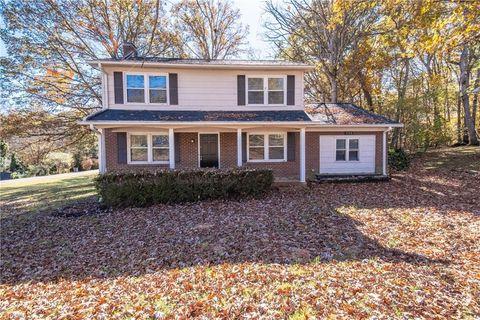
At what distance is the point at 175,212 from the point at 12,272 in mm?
3995

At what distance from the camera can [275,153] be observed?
13.3m

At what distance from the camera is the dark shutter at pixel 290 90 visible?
43.3ft

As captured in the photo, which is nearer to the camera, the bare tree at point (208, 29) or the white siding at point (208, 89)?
the white siding at point (208, 89)

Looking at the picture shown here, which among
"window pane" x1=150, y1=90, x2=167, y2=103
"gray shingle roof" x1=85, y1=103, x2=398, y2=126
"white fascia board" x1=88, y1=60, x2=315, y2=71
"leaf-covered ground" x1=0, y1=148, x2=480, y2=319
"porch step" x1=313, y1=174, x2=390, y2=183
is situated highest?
"white fascia board" x1=88, y1=60, x2=315, y2=71

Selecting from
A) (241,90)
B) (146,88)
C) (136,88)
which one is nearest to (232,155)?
(241,90)

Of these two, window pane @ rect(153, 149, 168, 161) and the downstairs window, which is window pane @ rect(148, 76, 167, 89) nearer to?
the downstairs window

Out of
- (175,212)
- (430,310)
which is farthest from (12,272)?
(430,310)

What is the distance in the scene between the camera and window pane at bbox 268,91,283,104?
13203 mm

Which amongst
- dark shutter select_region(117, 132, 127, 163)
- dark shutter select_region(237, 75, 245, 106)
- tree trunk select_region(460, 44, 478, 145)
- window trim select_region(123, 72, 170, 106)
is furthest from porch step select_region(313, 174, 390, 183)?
tree trunk select_region(460, 44, 478, 145)

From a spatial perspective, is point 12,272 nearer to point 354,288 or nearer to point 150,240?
point 150,240

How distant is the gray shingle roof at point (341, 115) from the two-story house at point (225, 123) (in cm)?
10

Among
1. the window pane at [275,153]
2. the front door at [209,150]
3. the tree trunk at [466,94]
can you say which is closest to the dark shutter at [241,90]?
the front door at [209,150]

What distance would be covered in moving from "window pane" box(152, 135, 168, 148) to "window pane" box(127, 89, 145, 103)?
1.70 metres

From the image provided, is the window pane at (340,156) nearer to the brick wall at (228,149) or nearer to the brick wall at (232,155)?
the brick wall at (232,155)
